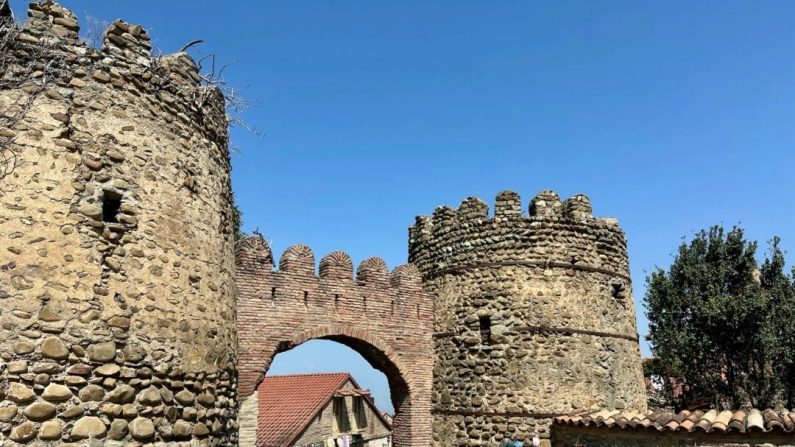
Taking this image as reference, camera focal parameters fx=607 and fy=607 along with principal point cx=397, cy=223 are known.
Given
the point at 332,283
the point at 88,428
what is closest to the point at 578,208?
the point at 332,283

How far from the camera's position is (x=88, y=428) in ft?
13.1

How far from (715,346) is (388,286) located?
9618 mm

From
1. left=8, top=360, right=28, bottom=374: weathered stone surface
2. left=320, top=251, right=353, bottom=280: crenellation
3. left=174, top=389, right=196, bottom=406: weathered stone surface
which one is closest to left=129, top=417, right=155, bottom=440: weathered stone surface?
left=174, top=389, right=196, bottom=406: weathered stone surface

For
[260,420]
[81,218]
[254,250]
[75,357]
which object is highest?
[254,250]

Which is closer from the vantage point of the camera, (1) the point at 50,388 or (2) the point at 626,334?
(1) the point at 50,388

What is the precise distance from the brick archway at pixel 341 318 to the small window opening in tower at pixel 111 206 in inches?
214

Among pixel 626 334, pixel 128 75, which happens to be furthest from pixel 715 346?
pixel 128 75

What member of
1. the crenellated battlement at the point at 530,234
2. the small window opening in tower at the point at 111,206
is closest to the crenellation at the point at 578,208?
the crenellated battlement at the point at 530,234

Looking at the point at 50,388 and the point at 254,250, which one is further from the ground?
the point at 254,250

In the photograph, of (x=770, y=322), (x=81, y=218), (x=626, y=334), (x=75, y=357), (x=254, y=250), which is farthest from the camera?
(x=770, y=322)

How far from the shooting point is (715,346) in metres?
15.9

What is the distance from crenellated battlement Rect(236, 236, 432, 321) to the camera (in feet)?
33.5

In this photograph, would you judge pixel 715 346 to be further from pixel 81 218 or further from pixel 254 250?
pixel 81 218

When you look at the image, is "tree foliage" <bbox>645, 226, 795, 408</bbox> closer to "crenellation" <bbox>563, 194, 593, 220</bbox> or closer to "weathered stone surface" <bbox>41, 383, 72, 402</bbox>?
"crenellation" <bbox>563, 194, 593, 220</bbox>
